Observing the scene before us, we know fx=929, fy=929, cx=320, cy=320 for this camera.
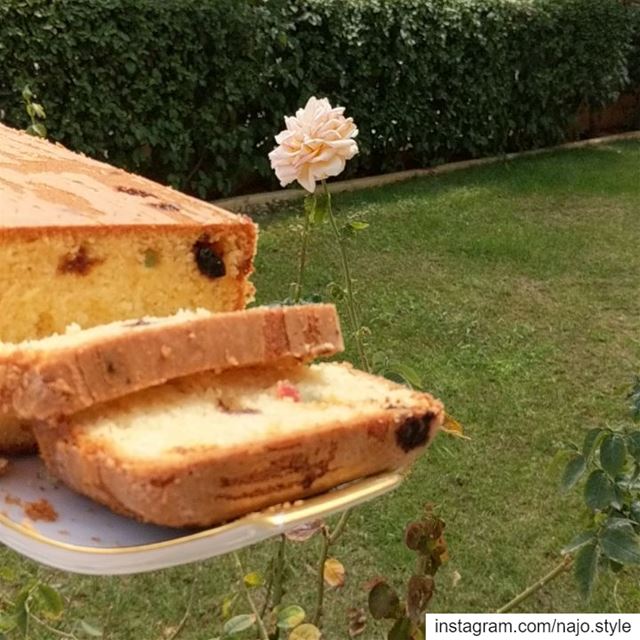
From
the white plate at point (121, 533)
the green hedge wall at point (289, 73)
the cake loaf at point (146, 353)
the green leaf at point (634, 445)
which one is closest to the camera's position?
the white plate at point (121, 533)

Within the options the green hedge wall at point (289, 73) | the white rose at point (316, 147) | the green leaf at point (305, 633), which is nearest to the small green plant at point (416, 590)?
the green leaf at point (305, 633)

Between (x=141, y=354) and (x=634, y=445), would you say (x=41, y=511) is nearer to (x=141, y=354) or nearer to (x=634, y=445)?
(x=141, y=354)

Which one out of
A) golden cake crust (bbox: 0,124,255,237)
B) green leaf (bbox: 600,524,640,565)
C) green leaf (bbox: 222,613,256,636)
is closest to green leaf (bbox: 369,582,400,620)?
green leaf (bbox: 222,613,256,636)

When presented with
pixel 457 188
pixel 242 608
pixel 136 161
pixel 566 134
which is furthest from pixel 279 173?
pixel 566 134

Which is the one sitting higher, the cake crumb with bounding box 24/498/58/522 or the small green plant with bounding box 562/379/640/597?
the cake crumb with bounding box 24/498/58/522

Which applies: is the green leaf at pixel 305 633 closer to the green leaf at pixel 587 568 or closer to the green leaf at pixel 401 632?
the green leaf at pixel 401 632

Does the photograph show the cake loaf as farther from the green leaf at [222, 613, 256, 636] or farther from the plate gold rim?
the green leaf at [222, 613, 256, 636]
